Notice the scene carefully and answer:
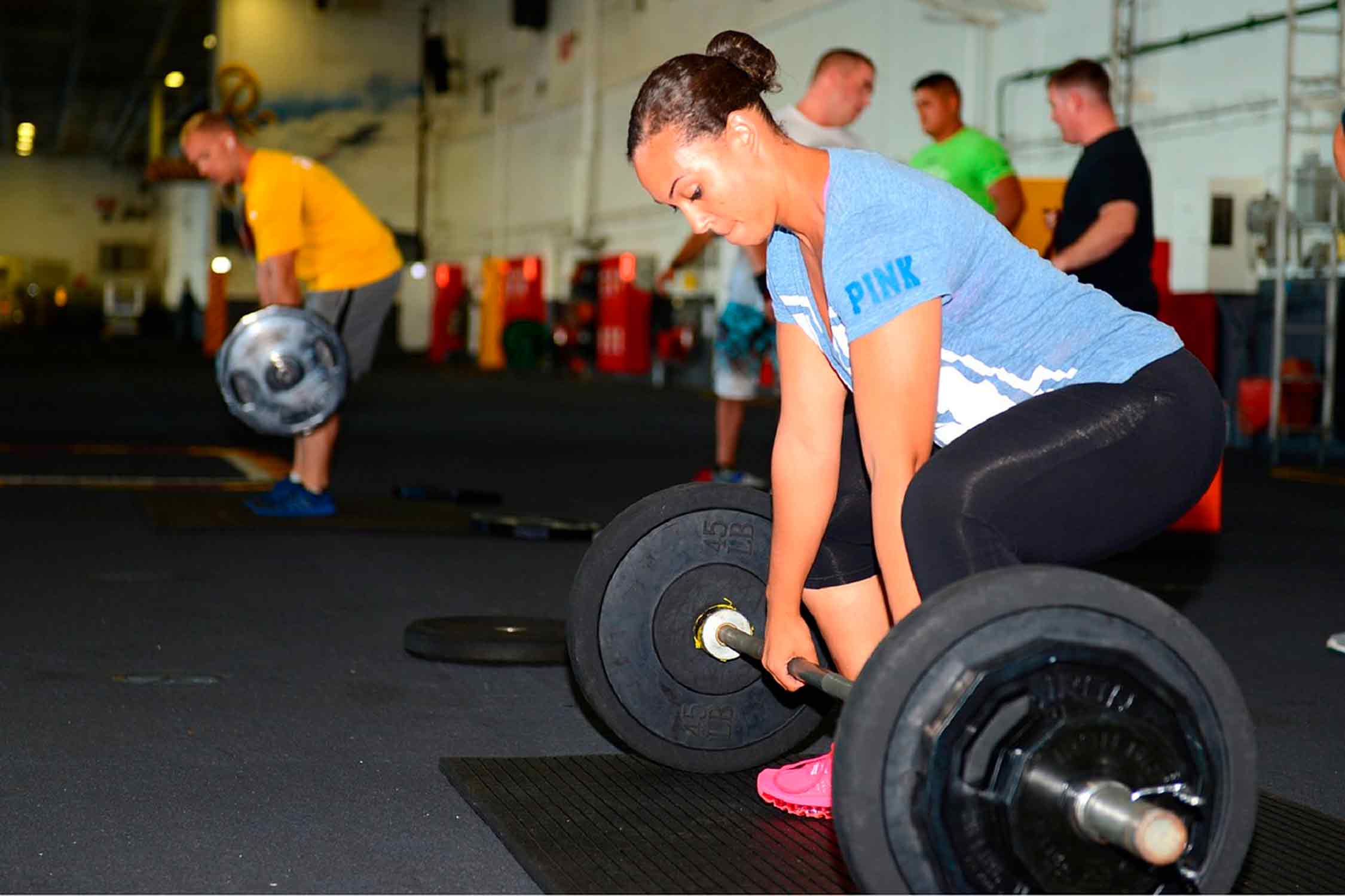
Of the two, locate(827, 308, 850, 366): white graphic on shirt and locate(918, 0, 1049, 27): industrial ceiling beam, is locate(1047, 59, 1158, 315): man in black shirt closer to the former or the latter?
locate(827, 308, 850, 366): white graphic on shirt

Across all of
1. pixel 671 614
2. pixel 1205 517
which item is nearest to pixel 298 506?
pixel 1205 517

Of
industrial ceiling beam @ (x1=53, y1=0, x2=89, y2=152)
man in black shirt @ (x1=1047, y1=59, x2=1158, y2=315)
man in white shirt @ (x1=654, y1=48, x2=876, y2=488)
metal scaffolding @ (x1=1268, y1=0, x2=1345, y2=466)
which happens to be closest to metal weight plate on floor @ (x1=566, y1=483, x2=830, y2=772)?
man in black shirt @ (x1=1047, y1=59, x2=1158, y2=315)

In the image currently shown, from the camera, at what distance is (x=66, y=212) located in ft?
125

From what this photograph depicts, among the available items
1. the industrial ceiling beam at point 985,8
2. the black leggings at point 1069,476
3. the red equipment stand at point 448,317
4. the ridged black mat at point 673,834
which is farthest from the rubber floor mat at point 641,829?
the red equipment stand at point 448,317

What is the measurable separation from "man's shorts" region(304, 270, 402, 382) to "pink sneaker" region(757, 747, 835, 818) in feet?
10.1

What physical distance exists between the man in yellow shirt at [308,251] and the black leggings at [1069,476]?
3.49 m

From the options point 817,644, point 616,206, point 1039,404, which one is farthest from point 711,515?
point 616,206

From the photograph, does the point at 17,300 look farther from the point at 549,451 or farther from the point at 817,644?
the point at 817,644

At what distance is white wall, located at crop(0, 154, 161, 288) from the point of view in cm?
3719

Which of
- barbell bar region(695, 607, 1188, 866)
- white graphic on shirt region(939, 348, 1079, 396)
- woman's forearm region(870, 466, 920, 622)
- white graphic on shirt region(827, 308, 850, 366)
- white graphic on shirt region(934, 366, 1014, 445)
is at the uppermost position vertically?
white graphic on shirt region(827, 308, 850, 366)

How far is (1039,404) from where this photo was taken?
5.70 ft

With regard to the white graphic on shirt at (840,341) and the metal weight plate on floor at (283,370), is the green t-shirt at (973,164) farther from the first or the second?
the white graphic on shirt at (840,341)

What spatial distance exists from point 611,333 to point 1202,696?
16.2 meters

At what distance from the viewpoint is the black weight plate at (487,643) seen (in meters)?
3.13
